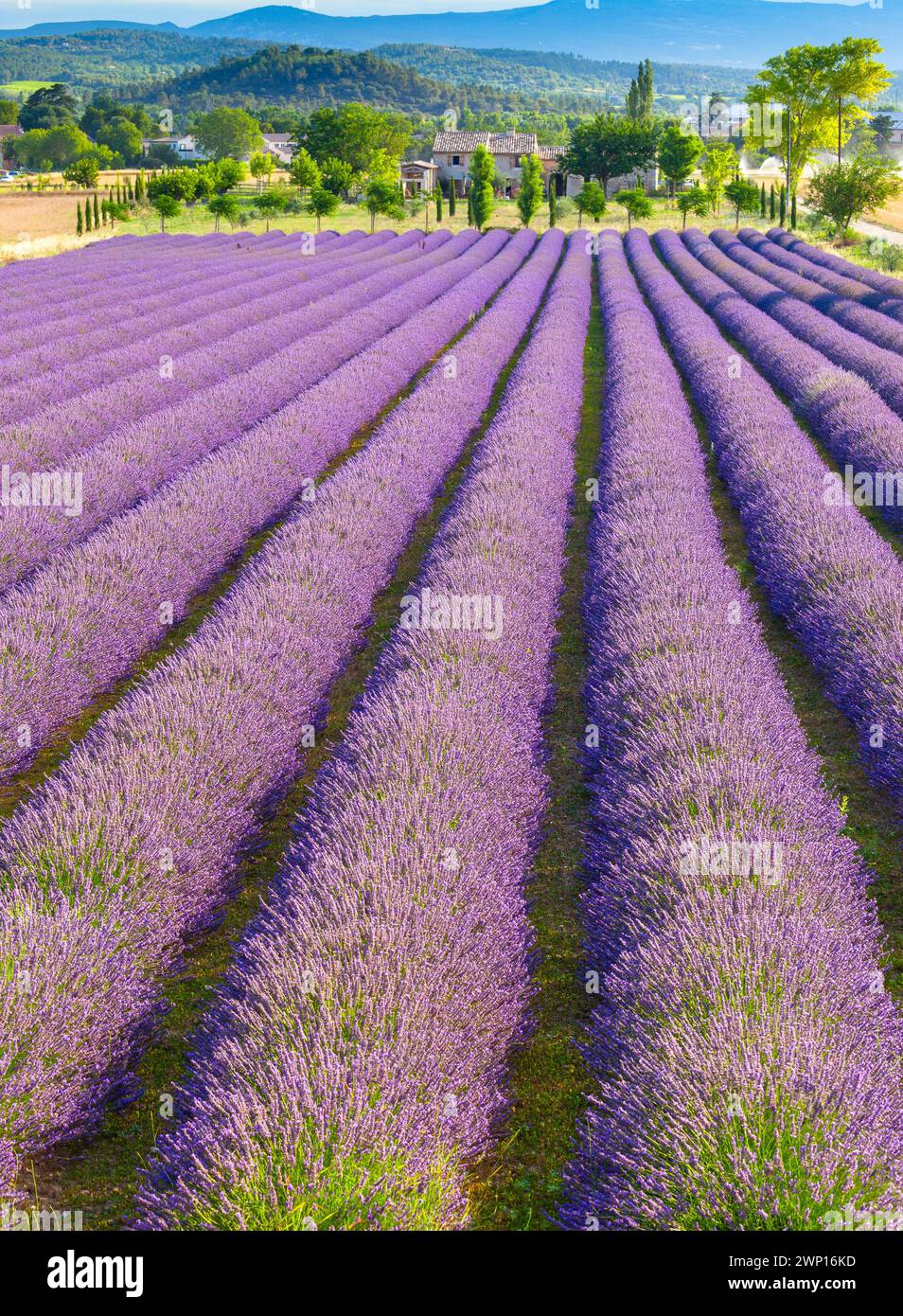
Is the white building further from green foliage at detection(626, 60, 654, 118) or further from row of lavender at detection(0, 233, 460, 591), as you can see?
row of lavender at detection(0, 233, 460, 591)

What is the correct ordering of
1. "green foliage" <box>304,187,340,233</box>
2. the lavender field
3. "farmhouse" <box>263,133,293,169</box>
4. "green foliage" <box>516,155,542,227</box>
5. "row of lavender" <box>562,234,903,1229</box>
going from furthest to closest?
1. "farmhouse" <box>263,133,293,169</box>
2. "green foliage" <box>516,155,542,227</box>
3. "green foliage" <box>304,187,340,233</box>
4. the lavender field
5. "row of lavender" <box>562,234,903,1229</box>

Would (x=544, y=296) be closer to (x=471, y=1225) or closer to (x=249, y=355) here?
(x=249, y=355)

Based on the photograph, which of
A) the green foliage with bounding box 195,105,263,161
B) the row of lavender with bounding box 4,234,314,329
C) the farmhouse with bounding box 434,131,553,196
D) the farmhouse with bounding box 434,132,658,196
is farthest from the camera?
the green foliage with bounding box 195,105,263,161

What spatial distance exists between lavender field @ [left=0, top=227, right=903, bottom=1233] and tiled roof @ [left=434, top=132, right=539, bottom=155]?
73358mm

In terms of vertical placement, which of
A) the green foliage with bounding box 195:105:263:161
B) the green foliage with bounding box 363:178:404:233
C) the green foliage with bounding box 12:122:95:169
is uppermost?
the green foliage with bounding box 195:105:263:161

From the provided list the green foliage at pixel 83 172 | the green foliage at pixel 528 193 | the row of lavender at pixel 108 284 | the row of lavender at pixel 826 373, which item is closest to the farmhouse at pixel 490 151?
the green foliage at pixel 83 172

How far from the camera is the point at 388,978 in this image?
2.57m

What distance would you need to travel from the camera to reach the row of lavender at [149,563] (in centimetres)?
468

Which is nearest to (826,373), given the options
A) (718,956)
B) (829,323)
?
(829,323)

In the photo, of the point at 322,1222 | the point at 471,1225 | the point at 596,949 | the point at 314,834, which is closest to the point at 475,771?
the point at 314,834

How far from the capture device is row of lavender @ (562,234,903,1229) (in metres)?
2.05

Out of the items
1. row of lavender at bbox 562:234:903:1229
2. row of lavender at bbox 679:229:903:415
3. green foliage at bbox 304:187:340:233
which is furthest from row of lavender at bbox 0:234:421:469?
green foliage at bbox 304:187:340:233

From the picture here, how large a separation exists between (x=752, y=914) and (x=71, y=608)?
3.81 m

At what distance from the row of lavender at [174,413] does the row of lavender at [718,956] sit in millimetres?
3958
